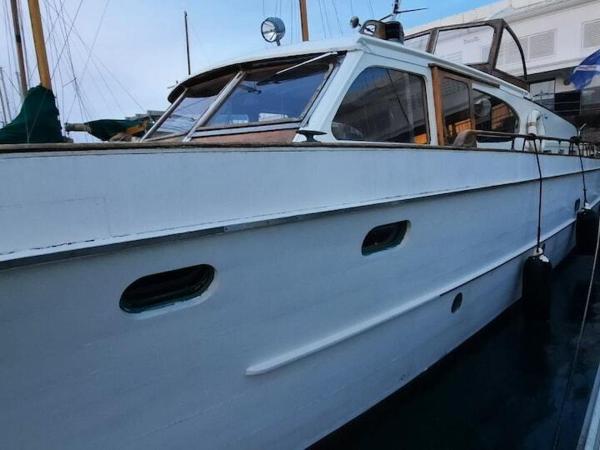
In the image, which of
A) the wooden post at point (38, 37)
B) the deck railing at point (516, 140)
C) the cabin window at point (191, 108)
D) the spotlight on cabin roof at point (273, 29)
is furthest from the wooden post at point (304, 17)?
the cabin window at point (191, 108)

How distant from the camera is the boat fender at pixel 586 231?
6.28 m

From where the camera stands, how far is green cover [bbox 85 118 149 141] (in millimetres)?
5655

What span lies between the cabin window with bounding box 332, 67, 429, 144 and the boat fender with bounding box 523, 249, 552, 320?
2.16m

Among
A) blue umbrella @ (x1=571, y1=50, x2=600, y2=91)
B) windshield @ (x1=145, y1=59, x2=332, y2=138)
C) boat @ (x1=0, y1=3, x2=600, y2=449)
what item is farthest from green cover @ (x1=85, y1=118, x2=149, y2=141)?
blue umbrella @ (x1=571, y1=50, x2=600, y2=91)

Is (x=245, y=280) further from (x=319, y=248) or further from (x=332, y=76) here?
(x=332, y=76)

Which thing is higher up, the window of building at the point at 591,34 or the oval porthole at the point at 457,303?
the window of building at the point at 591,34

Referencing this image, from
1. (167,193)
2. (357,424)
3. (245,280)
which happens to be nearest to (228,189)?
(167,193)

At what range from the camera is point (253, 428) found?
2100 millimetres

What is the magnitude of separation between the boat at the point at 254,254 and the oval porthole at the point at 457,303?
2 cm

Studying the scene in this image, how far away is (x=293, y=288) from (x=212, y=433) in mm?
761

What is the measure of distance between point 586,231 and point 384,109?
508 cm

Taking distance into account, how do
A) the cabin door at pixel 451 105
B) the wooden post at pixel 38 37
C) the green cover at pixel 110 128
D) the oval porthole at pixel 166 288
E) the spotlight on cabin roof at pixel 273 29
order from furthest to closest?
the wooden post at pixel 38 37 < the green cover at pixel 110 128 < the spotlight on cabin roof at pixel 273 29 < the cabin door at pixel 451 105 < the oval porthole at pixel 166 288

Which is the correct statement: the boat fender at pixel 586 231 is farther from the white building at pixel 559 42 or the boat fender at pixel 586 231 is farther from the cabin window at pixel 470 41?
the white building at pixel 559 42

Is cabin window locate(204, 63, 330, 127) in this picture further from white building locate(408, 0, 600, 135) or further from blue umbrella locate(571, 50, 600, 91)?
white building locate(408, 0, 600, 135)
